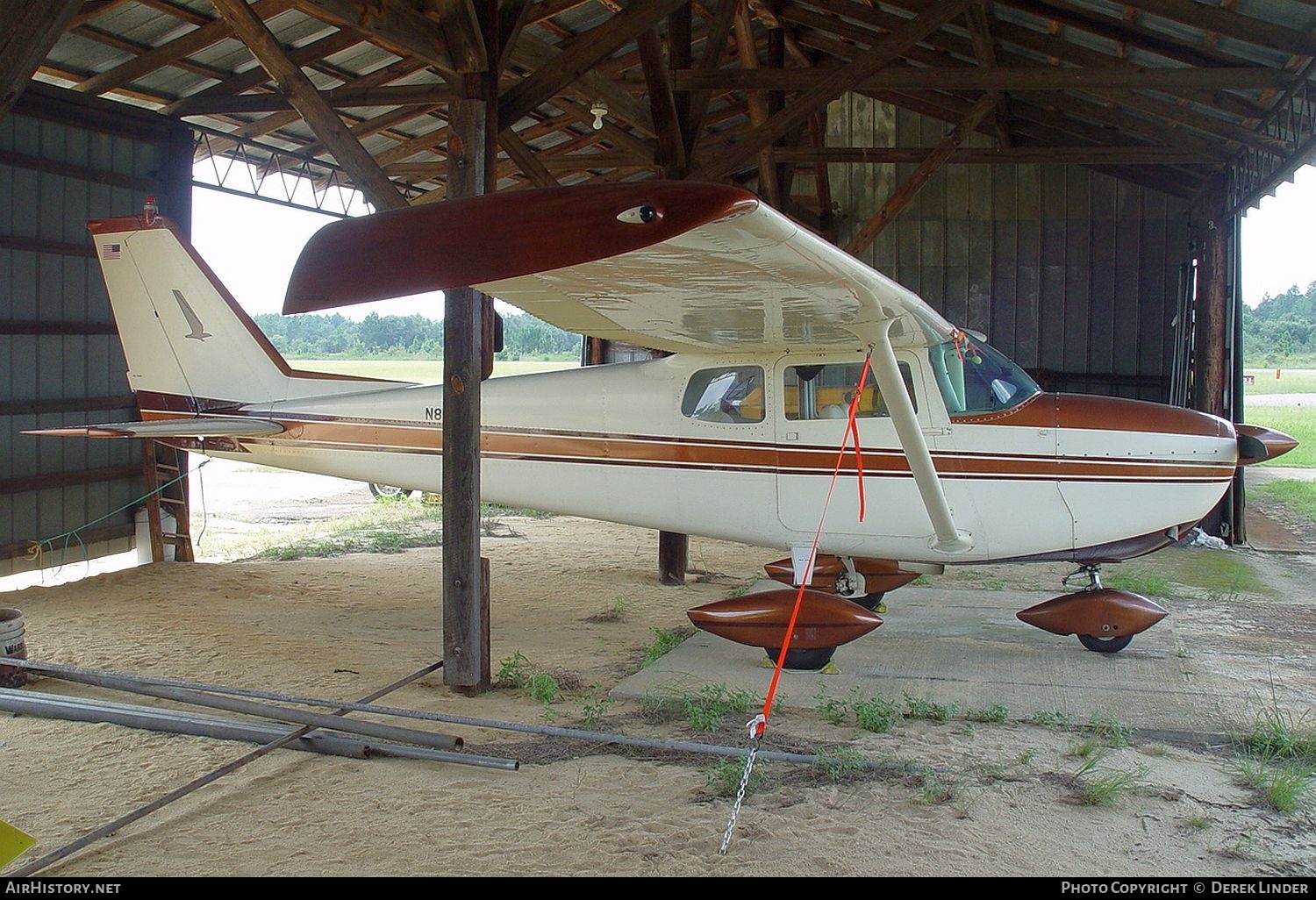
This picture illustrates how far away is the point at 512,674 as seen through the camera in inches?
238

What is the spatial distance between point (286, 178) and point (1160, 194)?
12071 millimetres

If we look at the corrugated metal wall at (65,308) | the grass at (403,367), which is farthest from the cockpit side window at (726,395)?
the grass at (403,367)

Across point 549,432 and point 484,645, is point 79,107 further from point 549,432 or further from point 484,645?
point 484,645

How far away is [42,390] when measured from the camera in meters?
9.20

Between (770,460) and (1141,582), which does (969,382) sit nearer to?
(770,460)

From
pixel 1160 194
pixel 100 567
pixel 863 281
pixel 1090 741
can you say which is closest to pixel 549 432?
pixel 863 281

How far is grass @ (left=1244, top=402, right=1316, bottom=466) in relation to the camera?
24.8 metres

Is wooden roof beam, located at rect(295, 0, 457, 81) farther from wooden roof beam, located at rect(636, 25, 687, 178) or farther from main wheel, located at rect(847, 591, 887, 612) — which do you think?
main wheel, located at rect(847, 591, 887, 612)

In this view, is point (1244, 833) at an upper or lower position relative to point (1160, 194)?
lower

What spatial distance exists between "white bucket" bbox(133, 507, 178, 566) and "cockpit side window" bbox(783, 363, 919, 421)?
6.96 metres

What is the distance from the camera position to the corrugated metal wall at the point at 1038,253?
47.5ft

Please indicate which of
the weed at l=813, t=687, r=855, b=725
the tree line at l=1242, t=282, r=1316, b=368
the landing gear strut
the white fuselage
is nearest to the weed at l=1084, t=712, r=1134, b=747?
the weed at l=813, t=687, r=855, b=725

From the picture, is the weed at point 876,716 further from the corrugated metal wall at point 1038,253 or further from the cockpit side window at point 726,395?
the corrugated metal wall at point 1038,253

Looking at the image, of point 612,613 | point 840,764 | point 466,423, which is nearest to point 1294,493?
point 612,613
